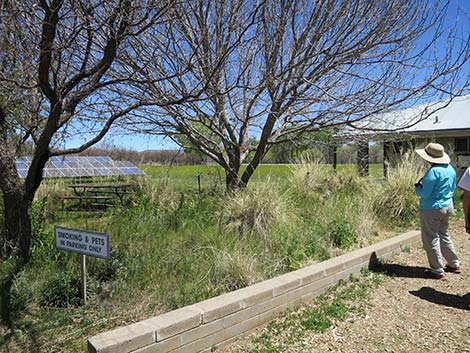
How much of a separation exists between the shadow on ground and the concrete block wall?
857 millimetres

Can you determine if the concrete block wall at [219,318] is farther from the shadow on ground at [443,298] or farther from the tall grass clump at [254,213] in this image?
the tall grass clump at [254,213]

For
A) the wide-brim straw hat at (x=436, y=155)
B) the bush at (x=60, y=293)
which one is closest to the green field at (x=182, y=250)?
the bush at (x=60, y=293)

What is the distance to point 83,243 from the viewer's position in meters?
3.76

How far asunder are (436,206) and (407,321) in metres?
1.72

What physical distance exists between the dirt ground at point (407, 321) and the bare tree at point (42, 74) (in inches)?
111

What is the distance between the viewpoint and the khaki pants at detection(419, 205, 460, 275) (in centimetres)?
493

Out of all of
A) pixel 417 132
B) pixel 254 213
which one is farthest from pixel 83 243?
pixel 417 132

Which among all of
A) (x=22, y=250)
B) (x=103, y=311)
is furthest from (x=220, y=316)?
(x=22, y=250)

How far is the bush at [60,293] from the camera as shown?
Answer: 3.83m

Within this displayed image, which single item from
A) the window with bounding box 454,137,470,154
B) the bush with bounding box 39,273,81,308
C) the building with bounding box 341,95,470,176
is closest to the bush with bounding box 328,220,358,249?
the building with bounding box 341,95,470,176

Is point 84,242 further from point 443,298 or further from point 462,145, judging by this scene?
point 462,145

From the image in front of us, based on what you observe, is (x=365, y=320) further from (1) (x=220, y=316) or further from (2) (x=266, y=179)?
(2) (x=266, y=179)

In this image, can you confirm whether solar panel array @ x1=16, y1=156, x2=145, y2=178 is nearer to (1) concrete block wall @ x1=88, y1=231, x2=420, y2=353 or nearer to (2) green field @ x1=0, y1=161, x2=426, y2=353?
(2) green field @ x1=0, y1=161, x2=426, y2=353

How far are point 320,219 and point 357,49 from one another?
2947 mm
